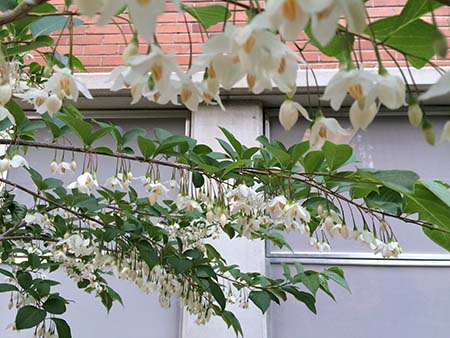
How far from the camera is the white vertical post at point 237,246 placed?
1.79 meters

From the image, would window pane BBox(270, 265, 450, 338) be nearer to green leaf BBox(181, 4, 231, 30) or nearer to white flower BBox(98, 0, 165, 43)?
green leaf BBox(181, 4, 231, 30)

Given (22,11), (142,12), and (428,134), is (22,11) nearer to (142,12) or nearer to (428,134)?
(142,12)

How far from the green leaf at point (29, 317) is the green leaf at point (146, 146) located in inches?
17.6

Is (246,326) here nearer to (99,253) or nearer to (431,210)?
(99,253)

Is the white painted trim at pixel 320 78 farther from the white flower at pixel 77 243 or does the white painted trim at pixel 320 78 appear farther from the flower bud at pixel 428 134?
the flower bud at pixel 428 134

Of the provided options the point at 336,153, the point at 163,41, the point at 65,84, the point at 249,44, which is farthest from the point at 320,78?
the point at 249,44

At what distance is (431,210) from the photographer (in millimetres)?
602

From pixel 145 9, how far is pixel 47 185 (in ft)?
3.05

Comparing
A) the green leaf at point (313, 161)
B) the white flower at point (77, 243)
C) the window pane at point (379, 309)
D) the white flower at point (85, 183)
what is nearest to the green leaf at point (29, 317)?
the white flower at point (77, 243)

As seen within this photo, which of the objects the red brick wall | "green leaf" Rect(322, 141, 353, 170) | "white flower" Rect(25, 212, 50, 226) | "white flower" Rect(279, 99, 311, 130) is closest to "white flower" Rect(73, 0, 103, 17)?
"white flower" Rect(279, 99, 311, 130)

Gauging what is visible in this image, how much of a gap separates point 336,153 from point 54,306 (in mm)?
765

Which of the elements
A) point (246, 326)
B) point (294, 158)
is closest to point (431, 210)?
point (294, 158)

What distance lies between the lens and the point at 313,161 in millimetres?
846

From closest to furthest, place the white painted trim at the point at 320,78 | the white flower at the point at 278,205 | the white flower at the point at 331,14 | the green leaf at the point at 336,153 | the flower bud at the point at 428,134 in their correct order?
the white flower at the point at 331,14 < the flower bud at the point at 428,134 < the green leaf at the point at 336,153 < the white flower at the point at 278,205 < the white painted trim at the point at 320,78
